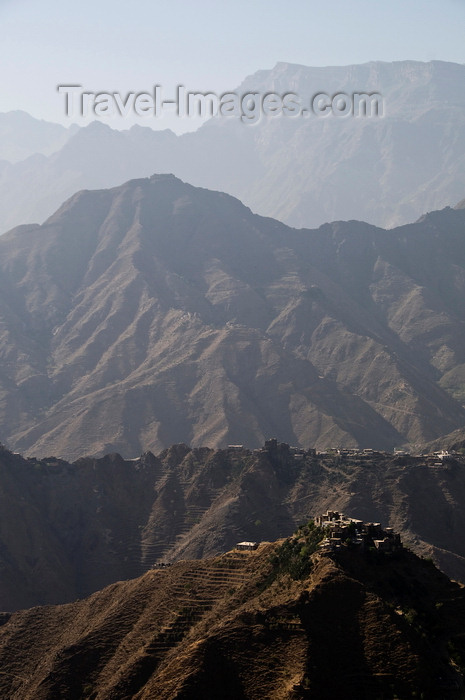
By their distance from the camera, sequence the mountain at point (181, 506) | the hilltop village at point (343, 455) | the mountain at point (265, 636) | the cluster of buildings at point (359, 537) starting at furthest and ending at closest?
the hilltop village at point (343, 455) < the mountain at point (181, 506) < the cluster of buildings at point (359, 537) < the mountain at point (265, 636)

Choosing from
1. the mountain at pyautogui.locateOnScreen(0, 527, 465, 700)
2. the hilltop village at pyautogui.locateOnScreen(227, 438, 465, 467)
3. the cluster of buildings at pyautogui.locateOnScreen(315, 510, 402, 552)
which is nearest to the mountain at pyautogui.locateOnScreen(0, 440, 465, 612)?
the hilltop village at pyautogui.locateOnScreen(227, 438, 465, 467)

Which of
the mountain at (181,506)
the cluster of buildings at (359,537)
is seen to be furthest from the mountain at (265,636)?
the mountain at (181,506)

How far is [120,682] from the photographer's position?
6656cm

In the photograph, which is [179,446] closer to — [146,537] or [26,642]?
[146,537]

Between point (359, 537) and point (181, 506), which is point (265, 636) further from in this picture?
point (181, 506)

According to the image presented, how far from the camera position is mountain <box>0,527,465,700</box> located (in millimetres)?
59625

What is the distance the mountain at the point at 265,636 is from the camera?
59.6 m

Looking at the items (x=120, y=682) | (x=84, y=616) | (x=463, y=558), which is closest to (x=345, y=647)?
(x=120, y=682)

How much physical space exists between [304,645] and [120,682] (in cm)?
1151

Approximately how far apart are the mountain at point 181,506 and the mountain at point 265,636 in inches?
1794

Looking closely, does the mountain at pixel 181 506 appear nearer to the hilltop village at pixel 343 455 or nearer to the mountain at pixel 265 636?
the hilltop village at pixel 343 455

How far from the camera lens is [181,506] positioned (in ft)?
470

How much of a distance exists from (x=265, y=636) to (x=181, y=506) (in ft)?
265

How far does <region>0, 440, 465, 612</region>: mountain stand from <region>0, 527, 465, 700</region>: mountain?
45562 mm
